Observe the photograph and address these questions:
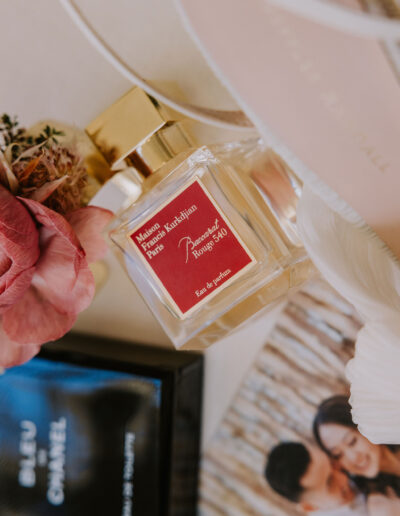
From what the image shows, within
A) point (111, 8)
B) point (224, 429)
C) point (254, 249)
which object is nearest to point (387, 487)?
point (224, 429)

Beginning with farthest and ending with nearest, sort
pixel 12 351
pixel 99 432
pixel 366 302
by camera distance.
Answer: pixel 99 432 → pixel 12 351 → pixel 366 302

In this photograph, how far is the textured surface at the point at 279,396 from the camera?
0.56m

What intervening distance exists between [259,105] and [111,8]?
292 mm

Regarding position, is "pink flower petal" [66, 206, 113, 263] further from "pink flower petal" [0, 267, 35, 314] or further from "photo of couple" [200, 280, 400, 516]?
"photo of couple" [200, 280, 400, 516]

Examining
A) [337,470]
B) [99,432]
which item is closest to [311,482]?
[337,470]

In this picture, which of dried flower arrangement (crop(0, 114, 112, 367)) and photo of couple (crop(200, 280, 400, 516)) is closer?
dried flower arrangement (crop(0, 114, 112, 367))

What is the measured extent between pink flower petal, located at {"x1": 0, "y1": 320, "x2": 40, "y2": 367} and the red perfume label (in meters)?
0.13

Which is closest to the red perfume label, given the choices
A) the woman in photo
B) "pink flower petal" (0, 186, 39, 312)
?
"pink flower petal" (0, 186, 39, 312)

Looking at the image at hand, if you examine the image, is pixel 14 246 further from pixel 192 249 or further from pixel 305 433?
pixel 305 433

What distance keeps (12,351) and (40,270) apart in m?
0.08

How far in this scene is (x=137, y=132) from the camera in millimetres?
468

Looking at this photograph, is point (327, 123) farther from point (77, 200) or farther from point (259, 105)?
point (77, 200)

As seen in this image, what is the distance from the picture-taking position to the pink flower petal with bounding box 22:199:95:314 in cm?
38

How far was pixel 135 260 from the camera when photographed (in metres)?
0.48
